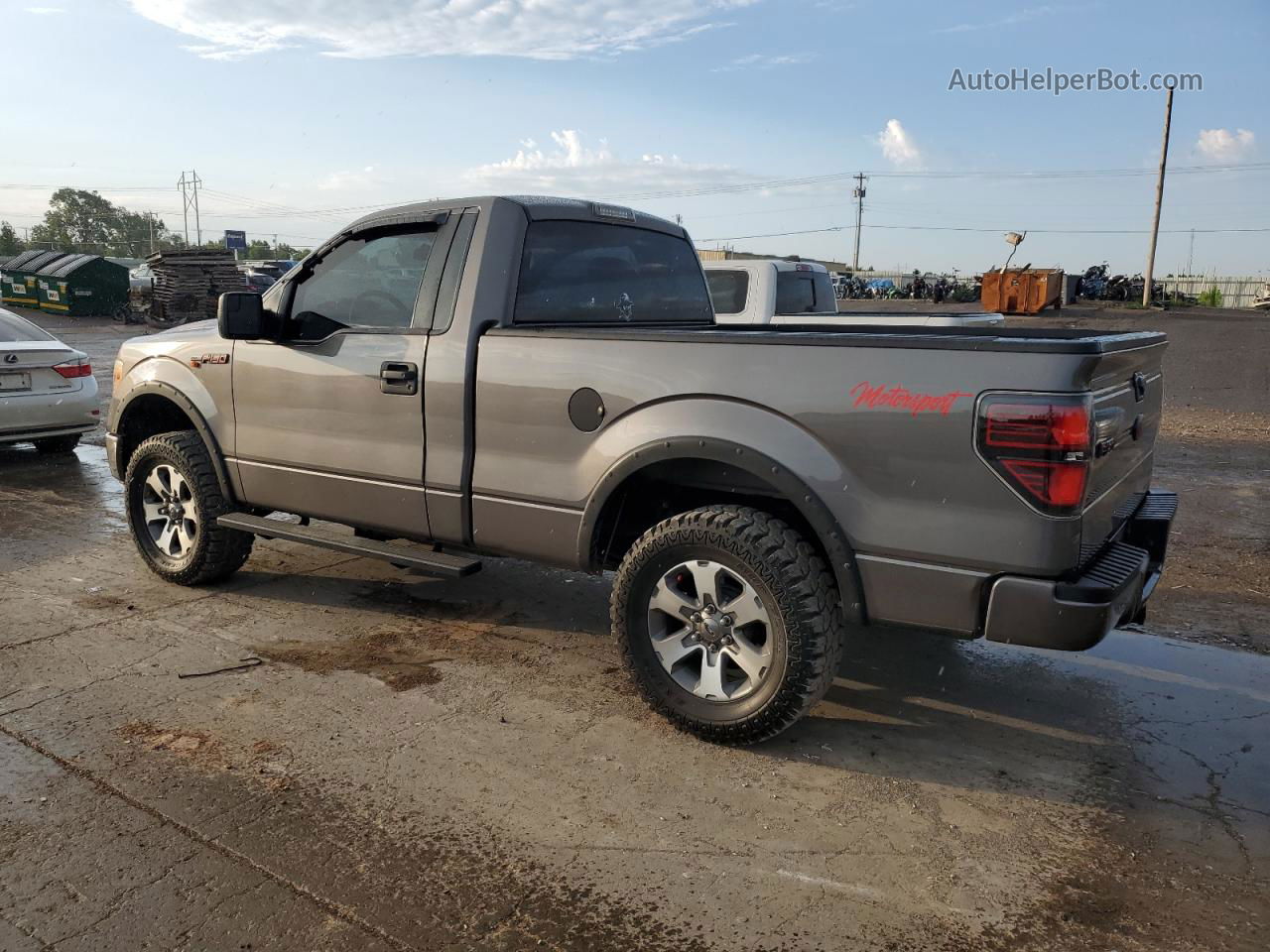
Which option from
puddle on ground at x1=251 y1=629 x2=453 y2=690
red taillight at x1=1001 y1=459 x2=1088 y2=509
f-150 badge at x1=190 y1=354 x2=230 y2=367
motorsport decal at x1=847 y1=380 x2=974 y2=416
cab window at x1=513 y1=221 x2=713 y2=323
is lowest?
puddle on ground at x1=251 y1=629 x2=453 y2=690

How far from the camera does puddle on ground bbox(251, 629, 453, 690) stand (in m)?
4.30

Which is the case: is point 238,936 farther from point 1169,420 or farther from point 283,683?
point 1169,420

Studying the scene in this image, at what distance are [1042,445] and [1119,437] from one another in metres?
0.61

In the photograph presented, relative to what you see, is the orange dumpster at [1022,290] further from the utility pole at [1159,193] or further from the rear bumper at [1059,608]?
the rear bumper at [1059,608]

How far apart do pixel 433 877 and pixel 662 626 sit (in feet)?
4.31

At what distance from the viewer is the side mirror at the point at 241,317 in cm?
469

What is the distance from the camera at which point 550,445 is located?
13.0ft

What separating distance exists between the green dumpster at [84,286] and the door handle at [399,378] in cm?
3274

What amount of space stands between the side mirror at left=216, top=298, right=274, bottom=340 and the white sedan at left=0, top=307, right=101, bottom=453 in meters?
4.92

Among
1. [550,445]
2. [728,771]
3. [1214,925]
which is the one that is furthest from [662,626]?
[1214,925]

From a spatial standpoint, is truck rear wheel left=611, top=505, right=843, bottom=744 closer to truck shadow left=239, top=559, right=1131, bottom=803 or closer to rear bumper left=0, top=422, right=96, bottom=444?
truck shadow left=239, top=559, right=1131, bottom=803

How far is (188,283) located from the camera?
3072 centimetres

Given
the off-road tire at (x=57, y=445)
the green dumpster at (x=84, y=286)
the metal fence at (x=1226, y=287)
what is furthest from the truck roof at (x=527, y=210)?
the metal fence at (x=1226, y=287)

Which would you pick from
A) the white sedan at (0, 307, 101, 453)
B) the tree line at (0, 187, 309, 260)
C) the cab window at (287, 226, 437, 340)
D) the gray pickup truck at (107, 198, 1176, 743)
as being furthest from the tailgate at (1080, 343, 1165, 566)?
the tree line at (0, 187, 309, 260)
